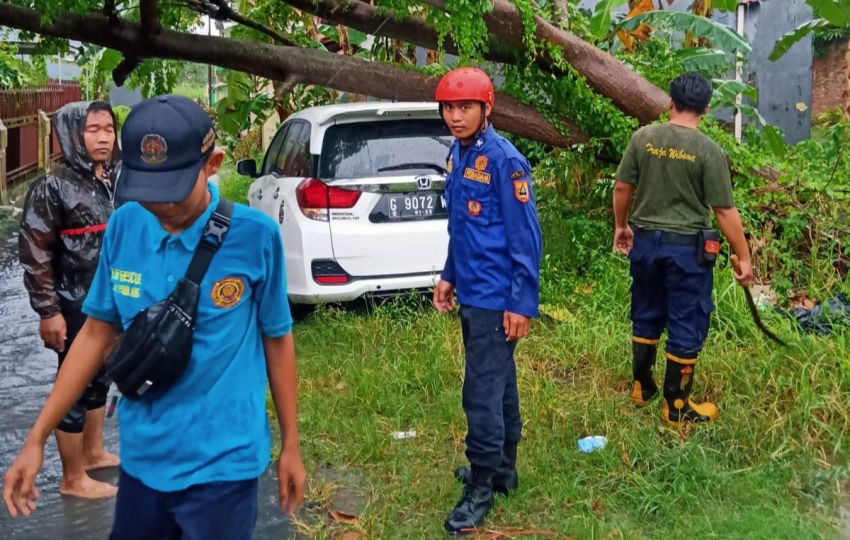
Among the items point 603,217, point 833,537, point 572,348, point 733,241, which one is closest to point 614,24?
point 603,217

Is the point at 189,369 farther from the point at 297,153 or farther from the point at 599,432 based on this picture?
the point at 297,153

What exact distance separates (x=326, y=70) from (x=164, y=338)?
6.03m

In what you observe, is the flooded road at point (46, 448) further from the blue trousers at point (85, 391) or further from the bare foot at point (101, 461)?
the blue trousers at point (85, 391)

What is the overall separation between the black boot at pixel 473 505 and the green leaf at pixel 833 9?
292 cm

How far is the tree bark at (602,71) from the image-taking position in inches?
306

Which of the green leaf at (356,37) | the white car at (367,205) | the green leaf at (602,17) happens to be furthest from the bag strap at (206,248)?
the green leaf at (356,37)

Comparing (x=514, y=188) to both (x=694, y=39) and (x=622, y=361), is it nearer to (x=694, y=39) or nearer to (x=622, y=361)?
(x=622, y=361)

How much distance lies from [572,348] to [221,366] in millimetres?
3830

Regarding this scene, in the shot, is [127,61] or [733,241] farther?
[127,61]

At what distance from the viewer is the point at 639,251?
509 cm

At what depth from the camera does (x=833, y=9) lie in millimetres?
5438

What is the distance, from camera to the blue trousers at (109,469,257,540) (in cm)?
249

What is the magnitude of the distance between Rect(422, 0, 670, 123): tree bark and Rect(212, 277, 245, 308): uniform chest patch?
18.4 ft

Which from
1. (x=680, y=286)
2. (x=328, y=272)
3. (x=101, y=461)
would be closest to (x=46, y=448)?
(x=101, y=461)
